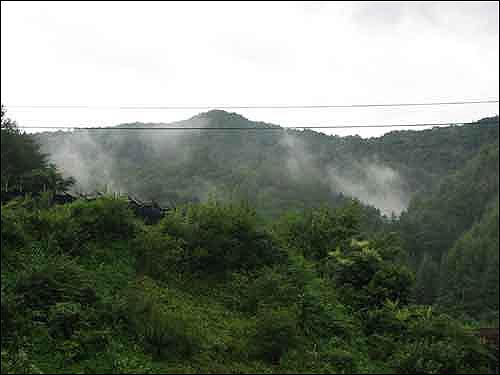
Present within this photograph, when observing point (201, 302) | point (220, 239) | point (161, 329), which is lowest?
point (201, 302)

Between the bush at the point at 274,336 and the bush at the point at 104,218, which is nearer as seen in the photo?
the bush at the point at 274,336

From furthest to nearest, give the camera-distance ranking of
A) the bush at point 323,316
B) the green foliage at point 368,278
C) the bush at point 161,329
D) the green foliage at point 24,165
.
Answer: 1. the green foliage at point 24,165
2. the green foliage at point 368,278
3. the bush at point 323,316
4. the bush at point 161,329

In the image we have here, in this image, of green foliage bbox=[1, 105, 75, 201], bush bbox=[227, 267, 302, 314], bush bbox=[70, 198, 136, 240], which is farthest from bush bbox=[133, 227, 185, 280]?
green foliage bbox=[1, 105, 75, 201]

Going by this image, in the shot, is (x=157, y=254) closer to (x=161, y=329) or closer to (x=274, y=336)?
(x=161, y=329)

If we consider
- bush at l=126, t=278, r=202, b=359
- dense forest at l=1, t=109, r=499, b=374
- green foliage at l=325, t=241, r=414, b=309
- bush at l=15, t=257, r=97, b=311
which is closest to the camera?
dense forest at l=1, t=109, r=499, b=374

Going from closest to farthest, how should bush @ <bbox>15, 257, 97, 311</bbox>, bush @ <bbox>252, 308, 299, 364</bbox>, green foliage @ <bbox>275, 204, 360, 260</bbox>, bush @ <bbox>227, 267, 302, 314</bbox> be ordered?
bush @ <bbox>15, 257, 97, 311</bbox> → bush @ <bbox>252, 308, 299, 364</bbox> → bush @ <bbox>227, 267, 302, 314</bbox> → green foliage @ <bbox>275, 204, 360, 260</bbox>

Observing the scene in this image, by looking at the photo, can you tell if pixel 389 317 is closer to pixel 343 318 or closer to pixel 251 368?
pixel 343 318

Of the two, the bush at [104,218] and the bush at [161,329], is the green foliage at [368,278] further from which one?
the bush at [104,218]

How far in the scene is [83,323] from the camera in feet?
36.0

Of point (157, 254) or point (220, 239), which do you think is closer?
point (157, 254)

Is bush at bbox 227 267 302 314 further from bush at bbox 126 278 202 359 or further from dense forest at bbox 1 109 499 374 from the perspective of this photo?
bush at bbox 126 278 202 359

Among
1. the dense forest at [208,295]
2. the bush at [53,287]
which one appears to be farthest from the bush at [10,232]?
the bush at [53,287]

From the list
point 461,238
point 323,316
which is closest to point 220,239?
point 323,316

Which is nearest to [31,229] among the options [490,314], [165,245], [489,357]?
[165,245]
